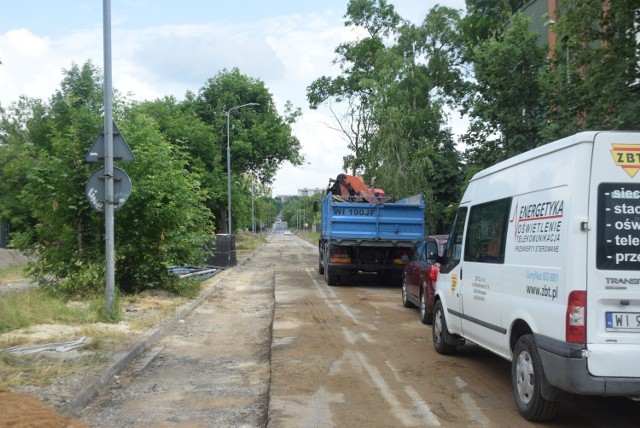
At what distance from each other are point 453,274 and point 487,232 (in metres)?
1.20

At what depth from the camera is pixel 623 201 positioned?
437cm

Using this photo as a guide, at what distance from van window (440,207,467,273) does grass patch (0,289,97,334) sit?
562 centimetres

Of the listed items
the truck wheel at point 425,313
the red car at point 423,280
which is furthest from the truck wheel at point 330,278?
the truck wheel at point 425,313

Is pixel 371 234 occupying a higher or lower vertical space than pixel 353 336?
higher

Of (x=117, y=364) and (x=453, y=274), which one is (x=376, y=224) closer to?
(x=453, y=274)

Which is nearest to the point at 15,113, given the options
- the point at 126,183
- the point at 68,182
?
the point at 68,182

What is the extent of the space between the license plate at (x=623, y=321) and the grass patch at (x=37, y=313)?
7.55m

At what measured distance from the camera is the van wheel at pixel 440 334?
765 cm

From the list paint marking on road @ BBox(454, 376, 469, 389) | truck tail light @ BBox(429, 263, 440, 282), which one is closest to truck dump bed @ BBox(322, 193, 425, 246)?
truck tail light @ BBox(429, 263, 440, 282)

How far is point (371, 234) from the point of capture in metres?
16.2

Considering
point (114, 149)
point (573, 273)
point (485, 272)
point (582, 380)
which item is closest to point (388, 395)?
point (485, 272)

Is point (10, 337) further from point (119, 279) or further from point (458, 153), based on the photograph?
point (458, 153)

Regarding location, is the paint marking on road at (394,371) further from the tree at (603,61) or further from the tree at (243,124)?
the tree at (243,124)

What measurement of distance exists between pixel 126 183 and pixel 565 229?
744cm
